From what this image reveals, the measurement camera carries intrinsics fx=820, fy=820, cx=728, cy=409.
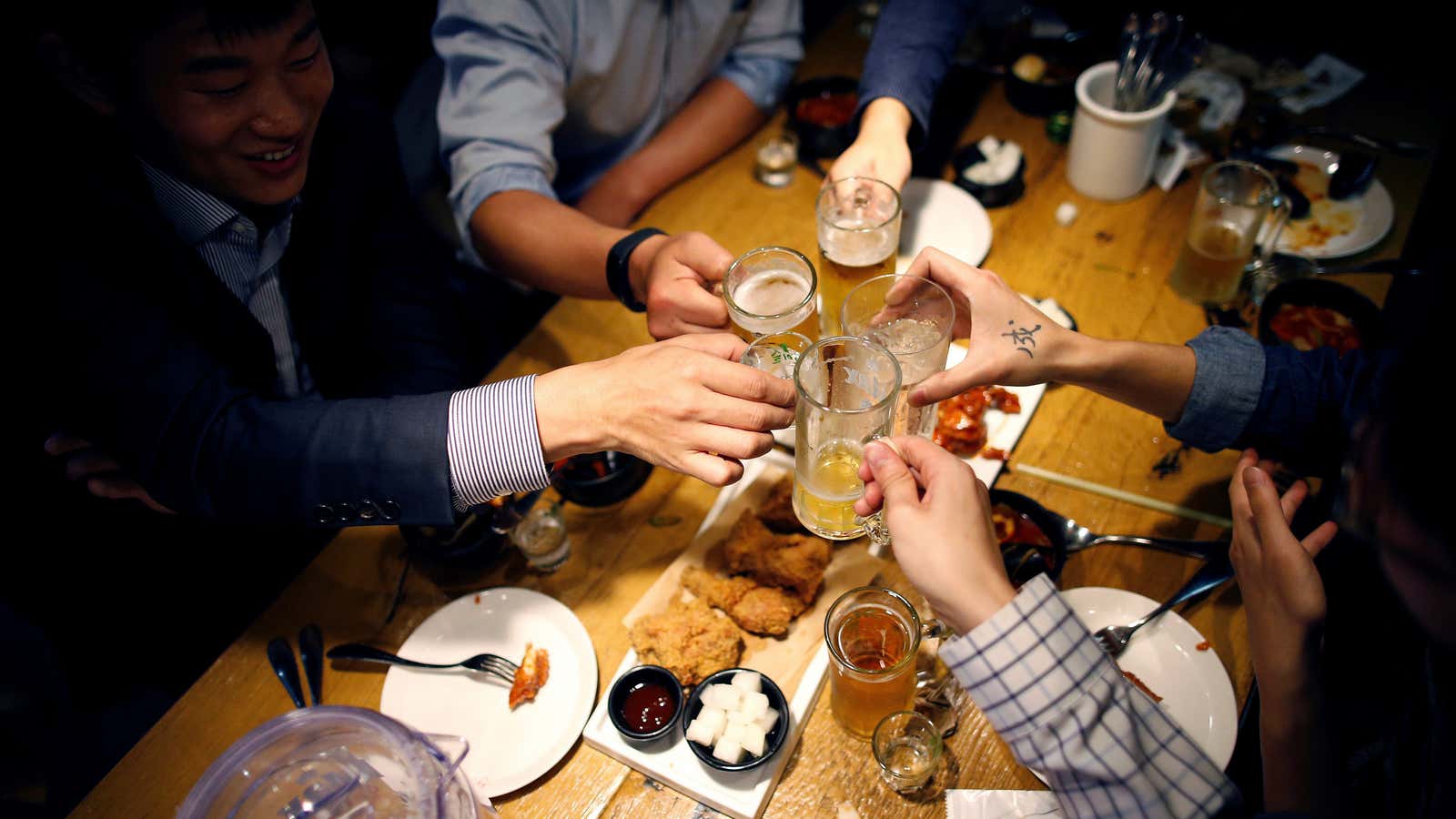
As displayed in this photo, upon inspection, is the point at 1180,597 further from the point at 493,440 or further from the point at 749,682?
the point at 493,440

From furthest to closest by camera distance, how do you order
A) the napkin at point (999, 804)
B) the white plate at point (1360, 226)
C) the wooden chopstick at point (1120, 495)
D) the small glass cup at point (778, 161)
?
the small glass cup at point (778, 161) < the white plate at point (1360, 226) < the wooden chopstick at point (1120, 495) < the napkin at point (999, 804)

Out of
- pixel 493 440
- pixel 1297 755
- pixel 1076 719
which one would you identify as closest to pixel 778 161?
pixel 493 440

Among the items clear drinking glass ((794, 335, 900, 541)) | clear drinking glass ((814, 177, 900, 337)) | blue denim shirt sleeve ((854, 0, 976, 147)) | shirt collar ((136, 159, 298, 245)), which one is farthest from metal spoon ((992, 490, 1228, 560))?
shirt collar ((136, 159, 298, 245))

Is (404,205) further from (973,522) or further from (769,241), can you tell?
(973,522)

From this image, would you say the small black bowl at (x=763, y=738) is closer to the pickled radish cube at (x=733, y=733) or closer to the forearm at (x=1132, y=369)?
the pickled radish cube at (x=733, y=733)

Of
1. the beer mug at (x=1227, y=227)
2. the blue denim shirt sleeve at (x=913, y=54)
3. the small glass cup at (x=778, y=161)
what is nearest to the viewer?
the beer mug at (x=1227, y=227)

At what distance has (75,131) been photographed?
185cm

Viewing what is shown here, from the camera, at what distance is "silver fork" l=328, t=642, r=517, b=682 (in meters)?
1.84

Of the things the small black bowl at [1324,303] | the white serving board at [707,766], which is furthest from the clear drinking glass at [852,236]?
the small black bowl at [1324,303]

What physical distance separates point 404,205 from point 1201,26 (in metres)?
3.37

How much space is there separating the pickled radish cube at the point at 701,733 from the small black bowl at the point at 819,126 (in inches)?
80.8

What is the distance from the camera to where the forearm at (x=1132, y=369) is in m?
1.90

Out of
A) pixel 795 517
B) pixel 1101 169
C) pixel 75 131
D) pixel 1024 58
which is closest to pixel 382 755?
pixel 795 517

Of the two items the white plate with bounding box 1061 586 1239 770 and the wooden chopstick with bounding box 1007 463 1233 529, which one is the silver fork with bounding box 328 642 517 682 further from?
the wooden chopstick with bounding box 1007 463 1233 529
